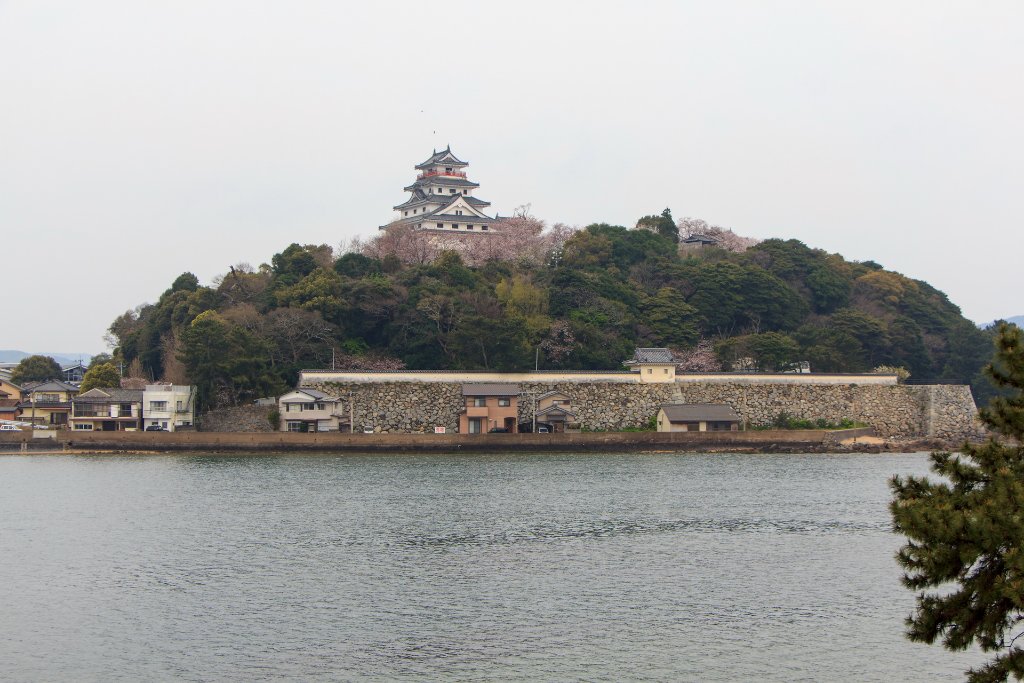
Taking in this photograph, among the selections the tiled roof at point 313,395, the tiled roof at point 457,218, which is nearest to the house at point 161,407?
the tiled roof at point 313,395

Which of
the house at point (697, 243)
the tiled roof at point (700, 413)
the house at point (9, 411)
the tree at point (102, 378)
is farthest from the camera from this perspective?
the house at point (697, 243)

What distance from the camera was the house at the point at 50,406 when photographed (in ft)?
137

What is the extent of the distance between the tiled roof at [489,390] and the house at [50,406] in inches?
638

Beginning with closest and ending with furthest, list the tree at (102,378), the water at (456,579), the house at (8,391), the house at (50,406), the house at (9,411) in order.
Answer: the water at (456,579) < the house at (50,406) < the tree at (102,378) < the house at (9,411) < the house at (8,391)

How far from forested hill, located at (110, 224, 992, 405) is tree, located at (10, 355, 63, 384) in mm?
5708

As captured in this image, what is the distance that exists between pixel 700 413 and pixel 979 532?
2940 centimetres

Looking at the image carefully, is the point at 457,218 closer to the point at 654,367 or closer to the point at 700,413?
the point at 654,367

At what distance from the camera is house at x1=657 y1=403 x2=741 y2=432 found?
3647cm

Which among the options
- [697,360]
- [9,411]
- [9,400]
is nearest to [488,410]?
[697,360]

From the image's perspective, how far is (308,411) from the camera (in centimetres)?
3638

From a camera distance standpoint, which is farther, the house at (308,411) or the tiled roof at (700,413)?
the tiled roof at (700,413)

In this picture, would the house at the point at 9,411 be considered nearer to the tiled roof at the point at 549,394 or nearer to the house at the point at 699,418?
the tiled roof at the point at 549,394

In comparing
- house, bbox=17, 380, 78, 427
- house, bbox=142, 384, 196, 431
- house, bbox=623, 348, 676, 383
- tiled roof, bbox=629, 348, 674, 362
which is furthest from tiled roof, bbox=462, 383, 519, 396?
house, bbox=17, 380, 78, 427

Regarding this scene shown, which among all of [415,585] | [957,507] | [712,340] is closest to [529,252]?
[712,340]
